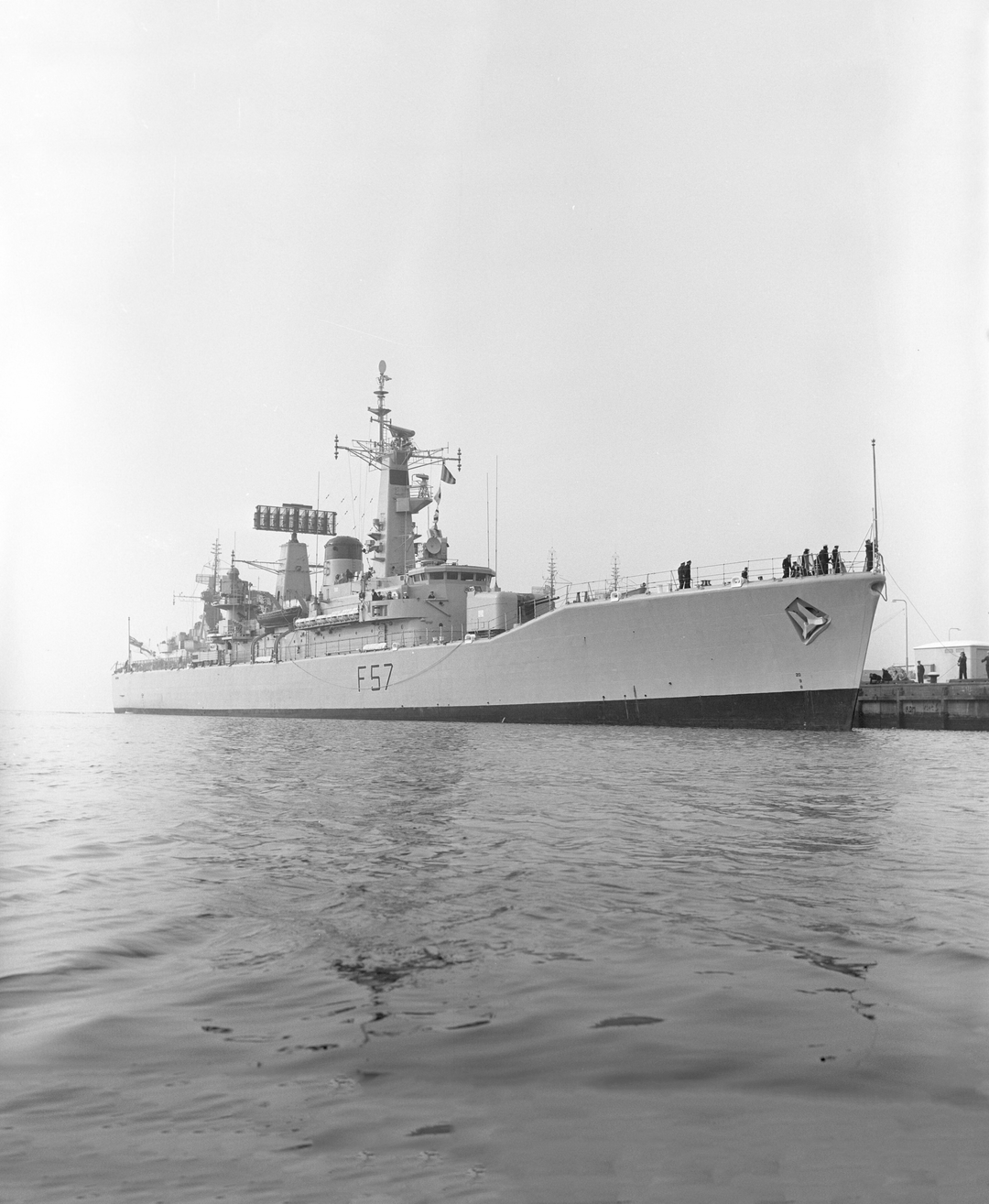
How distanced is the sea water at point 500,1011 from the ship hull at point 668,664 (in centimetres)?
1479

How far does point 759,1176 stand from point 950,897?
147 inches

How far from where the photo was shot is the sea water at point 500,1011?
2.40m

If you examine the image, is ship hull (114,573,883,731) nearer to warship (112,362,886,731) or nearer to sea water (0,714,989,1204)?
warship (112,362,886,731)

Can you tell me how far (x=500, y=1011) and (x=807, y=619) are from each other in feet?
68.2

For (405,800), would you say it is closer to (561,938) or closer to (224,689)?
(561,938)

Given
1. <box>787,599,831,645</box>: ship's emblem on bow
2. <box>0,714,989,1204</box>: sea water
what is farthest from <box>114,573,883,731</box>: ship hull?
<box>0,714,989,1204</box>: sea water

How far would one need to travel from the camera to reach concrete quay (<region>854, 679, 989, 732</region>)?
2933 cm

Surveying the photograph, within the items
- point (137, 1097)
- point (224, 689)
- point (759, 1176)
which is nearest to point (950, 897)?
point (759, 1176)

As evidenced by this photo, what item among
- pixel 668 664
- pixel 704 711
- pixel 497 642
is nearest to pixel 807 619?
pixel 704 711

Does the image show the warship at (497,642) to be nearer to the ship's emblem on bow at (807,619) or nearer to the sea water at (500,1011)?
the ship's emblem on bow at (807,619)

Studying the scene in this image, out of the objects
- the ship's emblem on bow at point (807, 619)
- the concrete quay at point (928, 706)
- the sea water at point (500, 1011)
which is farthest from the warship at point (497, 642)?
the sea water at point (500, 1011)

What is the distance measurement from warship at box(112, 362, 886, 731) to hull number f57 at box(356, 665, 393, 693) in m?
0.08

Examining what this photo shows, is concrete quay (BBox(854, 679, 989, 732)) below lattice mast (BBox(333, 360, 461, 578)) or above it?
below

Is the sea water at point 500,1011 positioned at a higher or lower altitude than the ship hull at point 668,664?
lower
